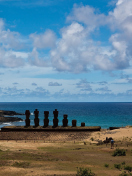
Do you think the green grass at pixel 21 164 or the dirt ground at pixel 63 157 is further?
the green grass at pixel 21 164

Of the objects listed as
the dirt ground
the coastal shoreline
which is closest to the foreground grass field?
the dirt ground

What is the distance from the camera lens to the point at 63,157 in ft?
94.4

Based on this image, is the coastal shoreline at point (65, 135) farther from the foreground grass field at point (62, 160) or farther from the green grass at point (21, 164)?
the green grass at point (21, 164)

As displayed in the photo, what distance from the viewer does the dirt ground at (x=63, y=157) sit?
22.7 meters

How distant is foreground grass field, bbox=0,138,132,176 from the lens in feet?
73.9

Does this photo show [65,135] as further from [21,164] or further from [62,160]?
[21,164]

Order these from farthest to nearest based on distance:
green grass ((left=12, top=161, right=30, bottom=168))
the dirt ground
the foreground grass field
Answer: green grass ((left=12, top=161, right=30, bottom=168)), the dirt ground, the foreground grass field

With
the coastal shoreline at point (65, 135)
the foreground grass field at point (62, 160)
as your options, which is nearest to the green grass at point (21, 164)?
the foreground grass field at point (62, 160)

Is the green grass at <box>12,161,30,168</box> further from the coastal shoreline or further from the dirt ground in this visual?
the coastal shoreline

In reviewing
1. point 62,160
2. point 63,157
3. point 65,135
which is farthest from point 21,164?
point 65,135

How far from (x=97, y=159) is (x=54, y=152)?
21.9ft

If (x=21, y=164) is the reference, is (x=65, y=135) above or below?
above

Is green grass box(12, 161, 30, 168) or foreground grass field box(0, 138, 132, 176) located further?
green grass box(12, 161, 30, 168)

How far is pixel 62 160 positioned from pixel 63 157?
63.0 inches
